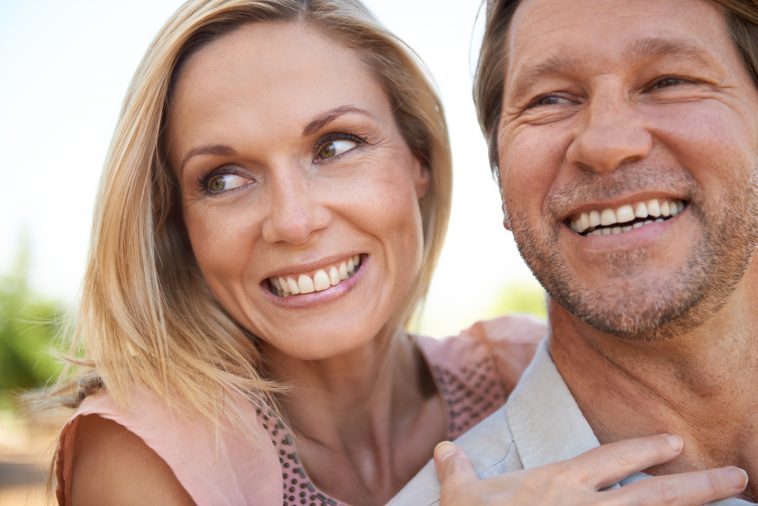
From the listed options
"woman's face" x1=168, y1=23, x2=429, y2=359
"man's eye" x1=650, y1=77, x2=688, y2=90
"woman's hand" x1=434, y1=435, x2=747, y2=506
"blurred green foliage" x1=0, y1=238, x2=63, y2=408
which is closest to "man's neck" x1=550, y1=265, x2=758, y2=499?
"woman's hand" x1=434, y1=435, x2=747, y2=506

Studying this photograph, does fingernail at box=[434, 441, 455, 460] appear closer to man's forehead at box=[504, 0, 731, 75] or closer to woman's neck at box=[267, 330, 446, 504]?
woman's neck at box=[267, 330, 446, 504]

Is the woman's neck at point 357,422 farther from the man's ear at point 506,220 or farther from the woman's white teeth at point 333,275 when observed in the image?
the man's ear at point 506,220

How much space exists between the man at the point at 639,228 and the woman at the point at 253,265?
58 centimetres

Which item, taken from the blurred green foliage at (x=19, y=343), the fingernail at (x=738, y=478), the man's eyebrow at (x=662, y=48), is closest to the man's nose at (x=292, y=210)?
the man's eyebrow at (x=662, y=48)

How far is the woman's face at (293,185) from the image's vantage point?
2664 mm

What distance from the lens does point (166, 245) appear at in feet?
10.7

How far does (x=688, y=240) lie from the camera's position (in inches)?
85.8

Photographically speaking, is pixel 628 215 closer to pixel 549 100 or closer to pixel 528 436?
pixel 549 100

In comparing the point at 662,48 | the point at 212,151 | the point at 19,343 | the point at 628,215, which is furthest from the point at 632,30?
the point at 19,343

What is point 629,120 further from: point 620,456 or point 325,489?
point 325,489

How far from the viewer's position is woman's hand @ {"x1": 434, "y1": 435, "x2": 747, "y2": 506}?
2.01m

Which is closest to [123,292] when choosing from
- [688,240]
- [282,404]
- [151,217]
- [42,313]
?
[151,217]

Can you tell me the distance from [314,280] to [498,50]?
96 centimetres

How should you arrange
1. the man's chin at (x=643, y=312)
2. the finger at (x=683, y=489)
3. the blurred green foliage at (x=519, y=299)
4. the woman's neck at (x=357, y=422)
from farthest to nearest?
the blurred green foliage at (x=519, y=299), the woman's neck at (x=357, y=422), the man's chin at (x=643, y=312), the finger at (x=683, y=489)
